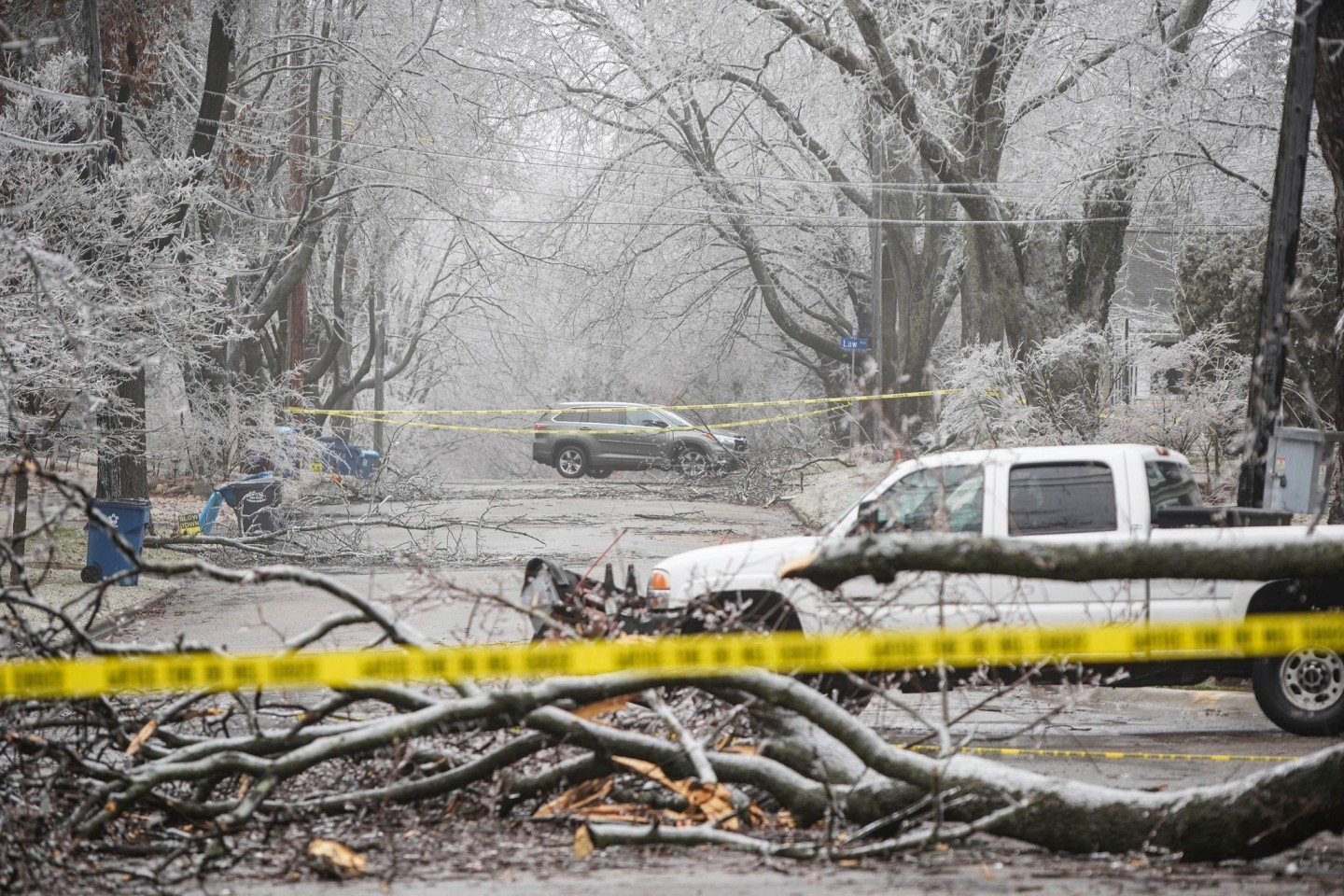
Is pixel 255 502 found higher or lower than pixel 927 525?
lower

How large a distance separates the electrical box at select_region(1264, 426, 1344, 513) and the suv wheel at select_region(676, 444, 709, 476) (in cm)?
2255

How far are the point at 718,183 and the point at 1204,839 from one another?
94.7ft

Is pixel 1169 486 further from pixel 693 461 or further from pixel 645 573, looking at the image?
pixel 693 461

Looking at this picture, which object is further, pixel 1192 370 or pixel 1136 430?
pixel 1192 370

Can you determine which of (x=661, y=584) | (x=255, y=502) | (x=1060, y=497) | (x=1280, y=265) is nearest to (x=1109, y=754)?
(x=1060, y=497)

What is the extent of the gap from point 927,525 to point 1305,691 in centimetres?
225

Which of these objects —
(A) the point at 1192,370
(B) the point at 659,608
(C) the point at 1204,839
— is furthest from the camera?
(A) the point at 1192,370

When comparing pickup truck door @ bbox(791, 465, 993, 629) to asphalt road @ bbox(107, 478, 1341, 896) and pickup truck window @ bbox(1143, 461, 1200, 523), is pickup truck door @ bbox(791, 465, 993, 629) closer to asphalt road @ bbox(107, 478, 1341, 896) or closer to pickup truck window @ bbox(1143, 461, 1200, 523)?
asphalt road @ bbox(107, 478, 1341, 896)

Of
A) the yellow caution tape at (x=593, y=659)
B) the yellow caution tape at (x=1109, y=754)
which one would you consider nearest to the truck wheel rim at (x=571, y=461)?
the yellow caution tape at (x=1109, y=754)

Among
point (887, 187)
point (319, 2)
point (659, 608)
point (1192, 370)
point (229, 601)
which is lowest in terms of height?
point (229, 601)

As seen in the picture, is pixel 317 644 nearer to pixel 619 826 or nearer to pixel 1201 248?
pixel 619 826

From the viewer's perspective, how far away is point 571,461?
36469 millimetres

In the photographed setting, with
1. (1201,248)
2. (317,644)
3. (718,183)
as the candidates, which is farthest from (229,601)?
(718,183)

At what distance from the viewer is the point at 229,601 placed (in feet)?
48.5
